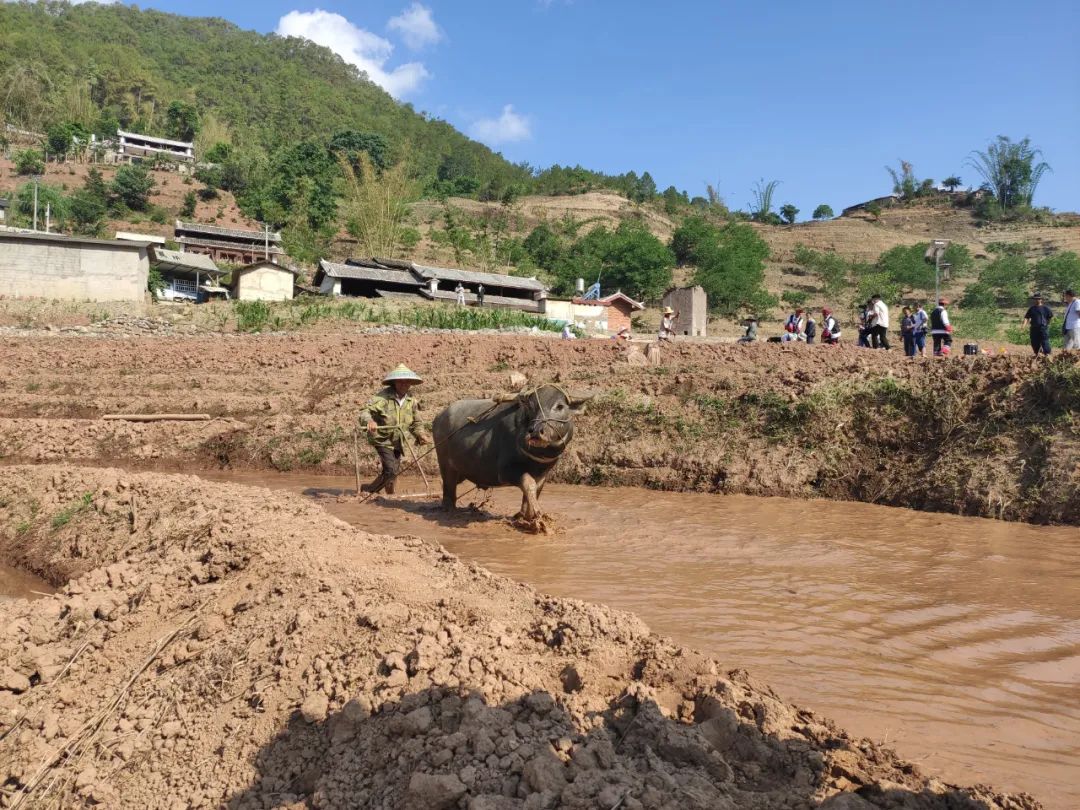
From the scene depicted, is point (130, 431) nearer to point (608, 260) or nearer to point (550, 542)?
point (550, 542)

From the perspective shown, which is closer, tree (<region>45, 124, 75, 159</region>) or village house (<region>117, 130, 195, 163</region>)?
tree (<region>45, 124, 75, 159</region>)

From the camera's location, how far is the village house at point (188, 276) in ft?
143

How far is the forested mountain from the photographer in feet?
284

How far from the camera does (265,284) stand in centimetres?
3953

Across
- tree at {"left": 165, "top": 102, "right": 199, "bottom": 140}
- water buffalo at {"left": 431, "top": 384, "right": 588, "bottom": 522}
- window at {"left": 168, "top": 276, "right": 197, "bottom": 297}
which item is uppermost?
tree at {"left": 165, "top": 102, "right": 199, "bottom": 140}

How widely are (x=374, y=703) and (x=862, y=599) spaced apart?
13.7ft

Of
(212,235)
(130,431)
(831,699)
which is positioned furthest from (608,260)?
(831,699)

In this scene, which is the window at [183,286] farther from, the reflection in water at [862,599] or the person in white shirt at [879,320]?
the reflection in water at [862,599]

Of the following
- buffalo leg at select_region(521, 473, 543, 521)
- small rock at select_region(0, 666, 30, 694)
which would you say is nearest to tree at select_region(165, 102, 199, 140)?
buffalo leg at select_region(521, 473, 543, 521)

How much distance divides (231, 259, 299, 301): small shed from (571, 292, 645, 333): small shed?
15.9 m

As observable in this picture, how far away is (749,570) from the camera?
22.1ft

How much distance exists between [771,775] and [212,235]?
60014mm

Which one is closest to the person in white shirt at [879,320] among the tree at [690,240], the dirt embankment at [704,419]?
the dirt embankment at [704,419]

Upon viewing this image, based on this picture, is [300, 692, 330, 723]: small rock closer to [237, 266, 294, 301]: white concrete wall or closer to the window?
[237, 266, 294, 301]: white concrete wall
